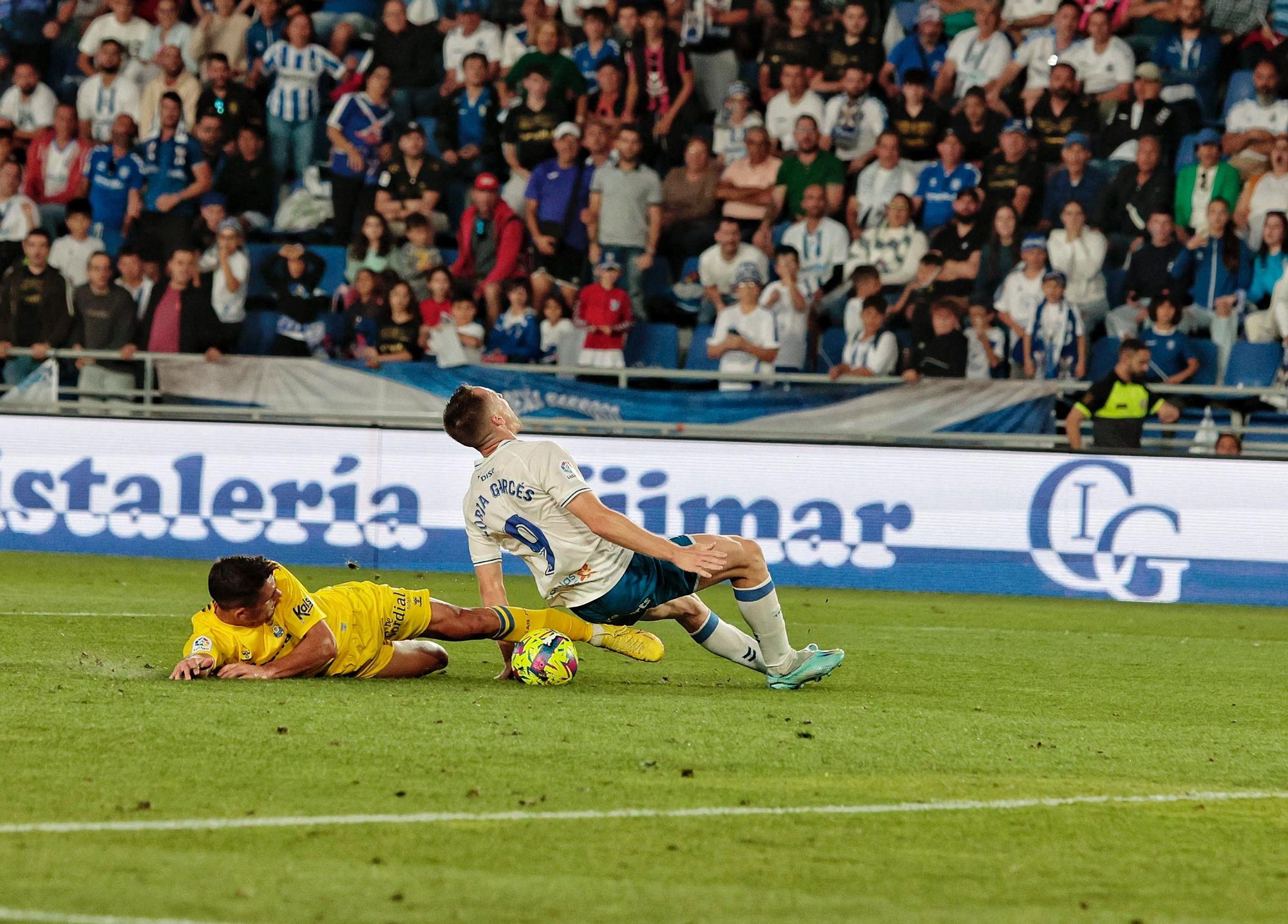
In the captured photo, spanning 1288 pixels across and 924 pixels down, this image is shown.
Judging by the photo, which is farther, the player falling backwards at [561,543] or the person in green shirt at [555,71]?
the person in green shirt at [555,71]

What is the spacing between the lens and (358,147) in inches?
740

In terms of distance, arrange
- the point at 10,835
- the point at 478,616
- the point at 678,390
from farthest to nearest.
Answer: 1. the point at 678,390
2. the point at 478,616
3. the point at 10,835

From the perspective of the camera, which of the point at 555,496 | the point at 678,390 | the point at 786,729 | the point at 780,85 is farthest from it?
the point at 780,85

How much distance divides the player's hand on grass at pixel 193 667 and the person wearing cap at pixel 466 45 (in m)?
12.6

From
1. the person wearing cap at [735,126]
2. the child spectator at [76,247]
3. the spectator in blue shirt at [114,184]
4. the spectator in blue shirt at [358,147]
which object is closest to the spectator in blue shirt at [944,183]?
the person wearing cap at [735,126]

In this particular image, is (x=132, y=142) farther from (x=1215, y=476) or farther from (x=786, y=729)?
(x=786, y=729)

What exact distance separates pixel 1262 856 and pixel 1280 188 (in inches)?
518

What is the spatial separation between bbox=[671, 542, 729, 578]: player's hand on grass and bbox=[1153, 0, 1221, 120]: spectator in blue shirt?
41.4 ft

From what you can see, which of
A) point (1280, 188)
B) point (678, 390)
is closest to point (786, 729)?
point (678, 390)

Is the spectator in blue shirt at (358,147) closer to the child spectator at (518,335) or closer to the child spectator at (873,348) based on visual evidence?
the child spectator at (518,335)

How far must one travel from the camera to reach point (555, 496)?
24.3ft

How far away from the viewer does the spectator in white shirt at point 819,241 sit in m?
17.2

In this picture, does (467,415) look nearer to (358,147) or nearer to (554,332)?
(554,332)

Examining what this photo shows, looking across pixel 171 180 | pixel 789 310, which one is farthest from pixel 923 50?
pixel 171 180
